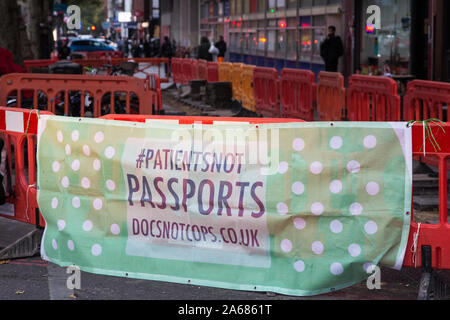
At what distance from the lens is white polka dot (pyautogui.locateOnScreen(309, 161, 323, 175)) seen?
584 cm

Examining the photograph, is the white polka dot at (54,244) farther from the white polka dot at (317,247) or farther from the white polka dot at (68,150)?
the white polka dot at (317,247)

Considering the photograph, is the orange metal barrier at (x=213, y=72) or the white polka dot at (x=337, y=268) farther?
the orange metal barrier at (x=213, y=72)

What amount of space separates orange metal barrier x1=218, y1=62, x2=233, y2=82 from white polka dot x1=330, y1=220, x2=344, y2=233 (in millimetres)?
17596

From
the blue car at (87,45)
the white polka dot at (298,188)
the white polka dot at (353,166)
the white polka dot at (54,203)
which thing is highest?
the blue car at (87,45)

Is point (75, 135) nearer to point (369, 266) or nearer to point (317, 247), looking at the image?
point (317, 247)

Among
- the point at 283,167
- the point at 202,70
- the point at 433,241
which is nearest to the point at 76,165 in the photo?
the point at 283,167

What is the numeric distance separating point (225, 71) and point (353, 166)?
1869 cm

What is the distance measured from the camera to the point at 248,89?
20.8 meters

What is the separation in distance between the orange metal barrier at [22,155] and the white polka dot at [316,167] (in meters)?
2.42

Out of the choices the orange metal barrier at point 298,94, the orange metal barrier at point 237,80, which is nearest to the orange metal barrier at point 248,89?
the orange metal barrier at point 237,80

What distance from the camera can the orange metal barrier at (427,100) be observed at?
1048 centimetres

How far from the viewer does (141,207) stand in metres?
6.29
